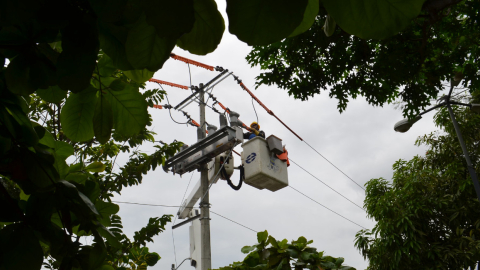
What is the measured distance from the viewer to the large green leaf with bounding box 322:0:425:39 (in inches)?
19.1

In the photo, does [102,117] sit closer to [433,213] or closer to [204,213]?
[204,213]

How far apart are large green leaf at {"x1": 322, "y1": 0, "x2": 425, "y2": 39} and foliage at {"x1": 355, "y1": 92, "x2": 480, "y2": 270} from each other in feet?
33.3

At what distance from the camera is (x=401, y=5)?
485 mm

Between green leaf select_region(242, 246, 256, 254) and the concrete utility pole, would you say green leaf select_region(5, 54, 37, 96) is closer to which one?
green leaf select_region(242, 246, 256, 254)

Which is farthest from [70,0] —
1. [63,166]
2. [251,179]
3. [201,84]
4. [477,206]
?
[477,206]

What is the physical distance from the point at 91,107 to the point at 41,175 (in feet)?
0.57

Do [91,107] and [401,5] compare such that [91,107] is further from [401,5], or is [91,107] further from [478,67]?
[478,67]

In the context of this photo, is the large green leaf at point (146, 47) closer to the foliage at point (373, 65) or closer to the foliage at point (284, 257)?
the foliage at point (284, 257)

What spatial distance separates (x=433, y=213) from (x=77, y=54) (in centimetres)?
1168

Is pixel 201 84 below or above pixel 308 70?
above

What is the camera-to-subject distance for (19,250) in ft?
2.15

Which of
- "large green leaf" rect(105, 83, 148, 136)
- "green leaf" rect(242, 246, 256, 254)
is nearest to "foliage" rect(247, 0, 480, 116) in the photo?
"green leaf" rect(242, 246, 256, 254)

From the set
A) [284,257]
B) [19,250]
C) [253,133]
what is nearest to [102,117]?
[19,250]

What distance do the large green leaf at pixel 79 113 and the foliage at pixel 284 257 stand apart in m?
1.26
